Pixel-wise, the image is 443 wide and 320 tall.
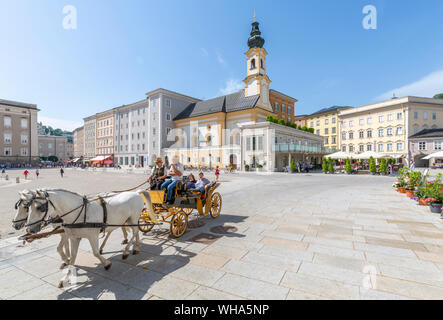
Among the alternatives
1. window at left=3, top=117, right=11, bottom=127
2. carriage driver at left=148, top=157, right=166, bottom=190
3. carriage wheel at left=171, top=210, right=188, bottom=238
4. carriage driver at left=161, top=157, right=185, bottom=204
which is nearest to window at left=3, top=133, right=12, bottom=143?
window at left=3, top=117, right=11, bottom=127

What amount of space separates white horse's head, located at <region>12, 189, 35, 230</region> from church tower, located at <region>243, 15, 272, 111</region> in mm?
41242

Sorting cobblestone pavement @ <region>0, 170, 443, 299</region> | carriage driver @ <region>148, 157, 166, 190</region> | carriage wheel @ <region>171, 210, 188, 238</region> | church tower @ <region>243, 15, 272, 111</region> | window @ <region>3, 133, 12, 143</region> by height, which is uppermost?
church tower @ <region>243, 15, 272, 111</region>

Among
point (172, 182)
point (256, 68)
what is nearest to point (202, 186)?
point (172, 182)

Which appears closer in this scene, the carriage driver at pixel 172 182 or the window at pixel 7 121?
the carriage driver at pixel 172 182

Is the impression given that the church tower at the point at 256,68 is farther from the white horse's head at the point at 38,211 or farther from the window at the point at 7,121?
the window at the point at 7,121

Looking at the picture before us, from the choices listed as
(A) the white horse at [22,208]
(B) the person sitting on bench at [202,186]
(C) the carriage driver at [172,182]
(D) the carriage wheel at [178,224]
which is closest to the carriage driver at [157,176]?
(C) the carriage driver at [172,182]

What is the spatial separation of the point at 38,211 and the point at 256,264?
364 centimetres

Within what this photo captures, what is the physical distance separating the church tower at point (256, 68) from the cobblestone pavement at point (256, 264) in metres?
38.4

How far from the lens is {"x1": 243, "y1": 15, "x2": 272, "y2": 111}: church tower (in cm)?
4197

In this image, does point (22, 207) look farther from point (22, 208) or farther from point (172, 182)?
point (172, 182)

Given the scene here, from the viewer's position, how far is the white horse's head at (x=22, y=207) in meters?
2.91

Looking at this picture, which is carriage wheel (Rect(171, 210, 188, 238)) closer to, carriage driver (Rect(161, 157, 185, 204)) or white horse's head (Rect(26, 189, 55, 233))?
carriage driver (Rect(161, 157, 185, 204))

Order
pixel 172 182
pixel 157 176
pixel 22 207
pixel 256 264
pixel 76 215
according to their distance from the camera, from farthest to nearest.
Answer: pixel 157 176 < pixel 172 182 < pixel 256 264 < pixel 76 215 < pixel 22 207

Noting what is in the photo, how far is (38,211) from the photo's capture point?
3033mm
